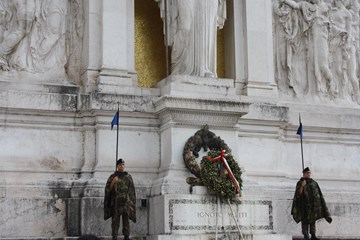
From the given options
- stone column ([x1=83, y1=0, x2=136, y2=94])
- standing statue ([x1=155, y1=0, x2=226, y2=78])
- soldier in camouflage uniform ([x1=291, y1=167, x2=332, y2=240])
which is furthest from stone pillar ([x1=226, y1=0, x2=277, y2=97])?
soldier in camouflage uniform ([x1=291, y1=167, x2=332, y2=240])

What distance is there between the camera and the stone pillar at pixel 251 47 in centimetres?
1923

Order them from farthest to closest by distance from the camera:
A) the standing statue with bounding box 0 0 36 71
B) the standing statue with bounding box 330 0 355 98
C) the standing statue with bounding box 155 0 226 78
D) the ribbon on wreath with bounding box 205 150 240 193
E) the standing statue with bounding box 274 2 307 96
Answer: the standing statue with bounding box 330 0 355 98
the standing statue with bounding box 274 2 307 96
the standing statue with bounding box 155 0 226 78
the standing statue with bounding box 0 0 36 71
the ribbon on wreath with bounding box 205 150 240 193

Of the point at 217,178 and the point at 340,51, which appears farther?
the point at 340,51

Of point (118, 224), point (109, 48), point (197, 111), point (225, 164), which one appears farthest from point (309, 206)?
point (109, 48)

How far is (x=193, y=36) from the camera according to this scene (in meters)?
17.9

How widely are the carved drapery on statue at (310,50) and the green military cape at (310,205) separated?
4.70m

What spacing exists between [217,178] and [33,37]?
5772 mm

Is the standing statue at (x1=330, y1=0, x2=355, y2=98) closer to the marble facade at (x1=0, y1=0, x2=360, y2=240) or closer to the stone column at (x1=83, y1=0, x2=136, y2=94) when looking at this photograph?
the marble facade at (x1=0, y1=0, x2=360, y2=240)

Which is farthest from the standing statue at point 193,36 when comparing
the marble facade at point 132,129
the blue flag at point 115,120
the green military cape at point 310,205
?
the green military cape at point 310,205

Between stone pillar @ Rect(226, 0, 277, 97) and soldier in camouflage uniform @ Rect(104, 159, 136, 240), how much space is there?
5.40 meters

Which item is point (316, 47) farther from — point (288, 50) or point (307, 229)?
point (307, 229)

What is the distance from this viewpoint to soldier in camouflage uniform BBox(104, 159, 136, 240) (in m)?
14.9

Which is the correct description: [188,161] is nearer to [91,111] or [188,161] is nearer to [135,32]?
[91,111]

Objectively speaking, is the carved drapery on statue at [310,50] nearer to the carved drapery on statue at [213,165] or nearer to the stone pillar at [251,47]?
the stone pillar at [251,47]
